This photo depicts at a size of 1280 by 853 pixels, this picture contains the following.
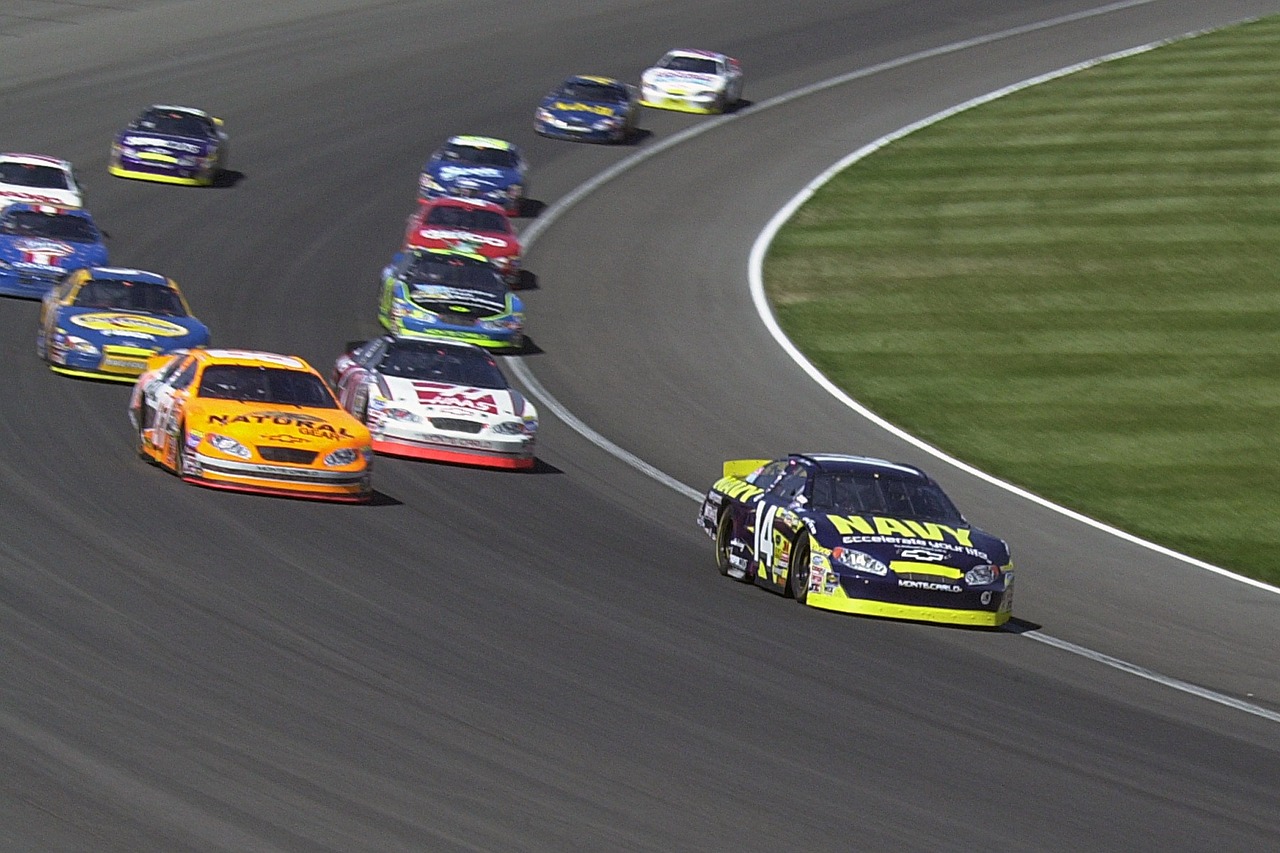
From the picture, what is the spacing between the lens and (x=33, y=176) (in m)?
38.6

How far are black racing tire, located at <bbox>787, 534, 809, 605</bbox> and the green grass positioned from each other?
6008 mm

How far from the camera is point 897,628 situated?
17.7m

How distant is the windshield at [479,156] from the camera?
141 feet

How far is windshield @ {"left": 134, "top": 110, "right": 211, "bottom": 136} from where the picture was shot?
43969 millimetres

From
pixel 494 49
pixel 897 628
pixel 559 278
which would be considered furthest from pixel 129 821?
pixel 494 49

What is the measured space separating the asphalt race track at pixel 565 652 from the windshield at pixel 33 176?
8.88 feet

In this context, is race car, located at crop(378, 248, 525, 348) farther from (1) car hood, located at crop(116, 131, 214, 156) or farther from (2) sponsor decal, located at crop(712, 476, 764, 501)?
(1) car hood, located at crop(116, 131, 214, 156)

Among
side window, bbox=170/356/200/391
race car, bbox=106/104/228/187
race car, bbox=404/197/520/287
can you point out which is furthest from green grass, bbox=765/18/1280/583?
race car, bbox=106/104/228/187

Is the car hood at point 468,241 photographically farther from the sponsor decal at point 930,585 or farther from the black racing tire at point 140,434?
the sponsor decal at point 930,585

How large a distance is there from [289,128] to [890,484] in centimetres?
3369

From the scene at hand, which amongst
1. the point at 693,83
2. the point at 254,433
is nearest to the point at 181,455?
the point at 254,433

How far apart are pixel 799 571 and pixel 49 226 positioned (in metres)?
18.4

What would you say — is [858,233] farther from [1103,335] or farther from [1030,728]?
[1030,728]

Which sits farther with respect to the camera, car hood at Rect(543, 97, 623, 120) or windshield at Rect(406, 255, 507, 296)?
car hood at Rect(543, 97, 623, 120)
